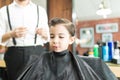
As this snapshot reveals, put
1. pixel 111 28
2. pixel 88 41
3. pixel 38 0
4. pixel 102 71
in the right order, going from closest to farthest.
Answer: pixel 102 71 < pixel 111 28 < pixel 88 41 < pixel 38 0

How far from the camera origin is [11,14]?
170cm

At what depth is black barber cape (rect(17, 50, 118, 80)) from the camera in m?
1.28

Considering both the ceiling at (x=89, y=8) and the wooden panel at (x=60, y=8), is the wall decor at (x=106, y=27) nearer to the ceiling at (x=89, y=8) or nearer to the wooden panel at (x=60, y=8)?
the ceiling at (x=89, y=8)

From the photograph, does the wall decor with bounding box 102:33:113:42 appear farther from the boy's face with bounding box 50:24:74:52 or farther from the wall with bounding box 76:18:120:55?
the boy's face with bounding box 50:24:74:52

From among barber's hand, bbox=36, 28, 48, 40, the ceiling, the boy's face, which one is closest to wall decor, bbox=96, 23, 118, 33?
the ceiling

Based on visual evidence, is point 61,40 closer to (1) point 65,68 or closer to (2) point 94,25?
(1) point 65,68

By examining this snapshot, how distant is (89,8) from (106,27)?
1.14 ft

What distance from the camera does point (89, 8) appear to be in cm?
233

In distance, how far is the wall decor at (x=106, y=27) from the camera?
207 centimetres

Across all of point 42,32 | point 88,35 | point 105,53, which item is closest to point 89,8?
point 88,35

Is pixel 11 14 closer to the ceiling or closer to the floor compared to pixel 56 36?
closer to the ceiling

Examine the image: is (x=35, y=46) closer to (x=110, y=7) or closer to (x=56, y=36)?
(x=56, y=36)

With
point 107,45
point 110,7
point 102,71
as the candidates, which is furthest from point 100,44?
point 102,71

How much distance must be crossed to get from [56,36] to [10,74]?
0.66 m
